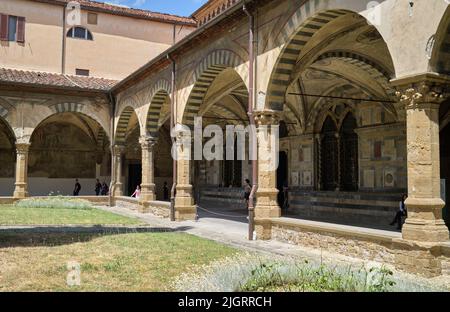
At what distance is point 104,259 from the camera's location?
24.6 feet

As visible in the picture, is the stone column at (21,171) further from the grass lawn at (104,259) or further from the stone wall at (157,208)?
the grass lawn at (104,259)

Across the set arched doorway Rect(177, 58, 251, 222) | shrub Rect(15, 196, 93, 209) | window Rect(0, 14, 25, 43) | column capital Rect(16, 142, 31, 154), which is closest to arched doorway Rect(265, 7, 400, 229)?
arched doorway Rect(177, 58, 251, 222)

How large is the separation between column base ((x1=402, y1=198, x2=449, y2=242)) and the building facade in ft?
0.05

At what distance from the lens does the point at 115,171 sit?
71.3 ft

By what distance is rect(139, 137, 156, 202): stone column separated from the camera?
1730 centimetres

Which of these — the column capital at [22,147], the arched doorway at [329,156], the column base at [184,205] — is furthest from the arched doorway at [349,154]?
the column capital at [22,147]

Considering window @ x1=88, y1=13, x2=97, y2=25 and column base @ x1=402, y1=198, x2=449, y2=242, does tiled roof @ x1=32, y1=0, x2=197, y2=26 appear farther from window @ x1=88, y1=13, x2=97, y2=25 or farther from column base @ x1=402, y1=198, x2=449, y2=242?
column base @ x1=402, y1=198, x2=449, y2=242

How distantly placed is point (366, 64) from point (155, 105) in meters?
7.87

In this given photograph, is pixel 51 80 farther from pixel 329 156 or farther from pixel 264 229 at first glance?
pixel 264 229

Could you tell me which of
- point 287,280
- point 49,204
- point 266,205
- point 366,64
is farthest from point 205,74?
point 49,204

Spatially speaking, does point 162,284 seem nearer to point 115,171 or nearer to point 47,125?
point 115,171

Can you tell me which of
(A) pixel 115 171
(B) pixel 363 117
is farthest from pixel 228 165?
(B) pixel 363 117

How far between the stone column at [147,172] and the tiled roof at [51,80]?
565 cm
